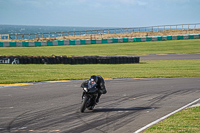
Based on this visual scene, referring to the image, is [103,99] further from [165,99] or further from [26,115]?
[26,115]

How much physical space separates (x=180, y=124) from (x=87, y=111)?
313 centimetres

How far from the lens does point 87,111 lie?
10086mm

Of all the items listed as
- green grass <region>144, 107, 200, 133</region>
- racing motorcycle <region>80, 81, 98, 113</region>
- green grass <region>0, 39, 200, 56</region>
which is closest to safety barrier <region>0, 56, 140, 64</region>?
green grass <region>0, 39, 200, 56</region>

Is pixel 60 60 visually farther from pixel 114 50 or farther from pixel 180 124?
pixel 180 124

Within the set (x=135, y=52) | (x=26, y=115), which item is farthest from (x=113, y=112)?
(x=135, y=52)

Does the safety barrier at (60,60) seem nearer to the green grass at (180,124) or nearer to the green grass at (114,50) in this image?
the green grass at (114,50)

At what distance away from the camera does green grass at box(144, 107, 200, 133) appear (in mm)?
7666

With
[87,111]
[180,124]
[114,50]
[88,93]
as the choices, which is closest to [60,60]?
[114,50]

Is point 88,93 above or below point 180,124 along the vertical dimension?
above

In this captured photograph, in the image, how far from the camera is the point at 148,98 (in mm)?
12680

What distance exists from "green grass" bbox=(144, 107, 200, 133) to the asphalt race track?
19.4 inches

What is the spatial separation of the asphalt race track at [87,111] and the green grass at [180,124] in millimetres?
494

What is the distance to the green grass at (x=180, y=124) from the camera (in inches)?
302

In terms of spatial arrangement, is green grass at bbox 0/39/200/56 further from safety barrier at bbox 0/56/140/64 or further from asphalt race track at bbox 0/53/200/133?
asphalt race track at bbox 0/53/200/133
